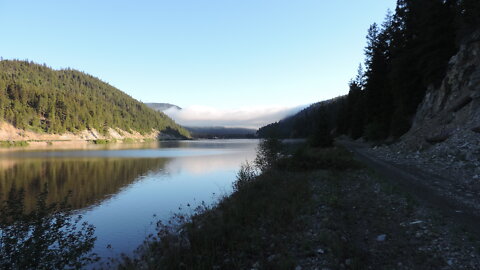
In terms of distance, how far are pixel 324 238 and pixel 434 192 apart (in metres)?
7.96

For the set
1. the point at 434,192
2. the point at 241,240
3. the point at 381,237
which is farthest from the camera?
the point at 434,192

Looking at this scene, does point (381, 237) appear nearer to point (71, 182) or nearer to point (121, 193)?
point (121, 193)

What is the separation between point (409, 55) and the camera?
3934 centimetres

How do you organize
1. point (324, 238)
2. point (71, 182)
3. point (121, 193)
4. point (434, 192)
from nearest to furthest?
point (324, 238) < point (434, 192) < point (121, 193) < point (71, 182)

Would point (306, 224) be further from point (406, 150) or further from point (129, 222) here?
point (406, 150)

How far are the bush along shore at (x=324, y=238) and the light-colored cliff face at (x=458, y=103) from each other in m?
13.0

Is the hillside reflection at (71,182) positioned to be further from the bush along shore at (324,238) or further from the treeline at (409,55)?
the treeline at (409,55)

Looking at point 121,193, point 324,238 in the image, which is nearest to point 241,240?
point 324,238

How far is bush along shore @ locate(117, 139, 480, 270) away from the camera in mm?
7305

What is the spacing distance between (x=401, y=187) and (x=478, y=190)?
123 inches

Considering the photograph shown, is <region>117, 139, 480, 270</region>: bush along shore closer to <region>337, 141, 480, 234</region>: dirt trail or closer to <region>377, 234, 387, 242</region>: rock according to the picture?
<region>377, 234, 387, 242</region>: rock

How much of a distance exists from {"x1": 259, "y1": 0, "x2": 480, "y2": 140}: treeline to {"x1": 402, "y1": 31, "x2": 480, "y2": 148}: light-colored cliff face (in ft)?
8.48

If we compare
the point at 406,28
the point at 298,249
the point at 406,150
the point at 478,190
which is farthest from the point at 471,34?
the point at 298,249

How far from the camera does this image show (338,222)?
34.0ft
